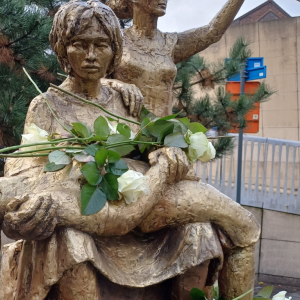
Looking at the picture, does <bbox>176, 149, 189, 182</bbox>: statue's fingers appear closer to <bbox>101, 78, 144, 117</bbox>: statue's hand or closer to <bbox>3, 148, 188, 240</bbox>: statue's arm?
<bbox>3, 148, 188, 240</bbox>: statue's arm

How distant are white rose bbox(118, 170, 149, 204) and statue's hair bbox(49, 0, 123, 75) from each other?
42 centimetres

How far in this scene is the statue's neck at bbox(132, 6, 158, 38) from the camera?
7.09 feet

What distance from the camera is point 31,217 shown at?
3.24 ft

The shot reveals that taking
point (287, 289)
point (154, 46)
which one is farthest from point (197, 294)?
point (287, 289)

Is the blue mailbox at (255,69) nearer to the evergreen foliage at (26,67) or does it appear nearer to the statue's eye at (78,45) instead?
the evergreen foliage at (26,67)

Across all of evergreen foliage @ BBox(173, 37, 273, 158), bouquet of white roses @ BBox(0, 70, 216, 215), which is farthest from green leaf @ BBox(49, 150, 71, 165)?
evergreen foliage @ BBox(173, 37, 273, 158)

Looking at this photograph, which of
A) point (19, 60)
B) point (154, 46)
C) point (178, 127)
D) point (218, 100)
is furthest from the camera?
point (218, 100)

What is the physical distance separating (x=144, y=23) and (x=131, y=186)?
1318 millimetres

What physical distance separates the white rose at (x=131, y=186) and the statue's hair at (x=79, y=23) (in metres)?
0.42

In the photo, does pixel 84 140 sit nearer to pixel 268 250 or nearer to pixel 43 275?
pixel 43 275

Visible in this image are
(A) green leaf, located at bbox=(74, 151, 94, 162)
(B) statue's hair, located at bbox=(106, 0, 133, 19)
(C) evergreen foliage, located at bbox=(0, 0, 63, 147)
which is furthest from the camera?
(C) evergreen foliage, located at bbox=(0, 0, 63, 147)

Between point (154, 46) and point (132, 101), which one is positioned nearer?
point (132, 101)

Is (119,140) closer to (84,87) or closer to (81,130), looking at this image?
(81,130)

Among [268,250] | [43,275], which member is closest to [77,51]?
[43,275]
